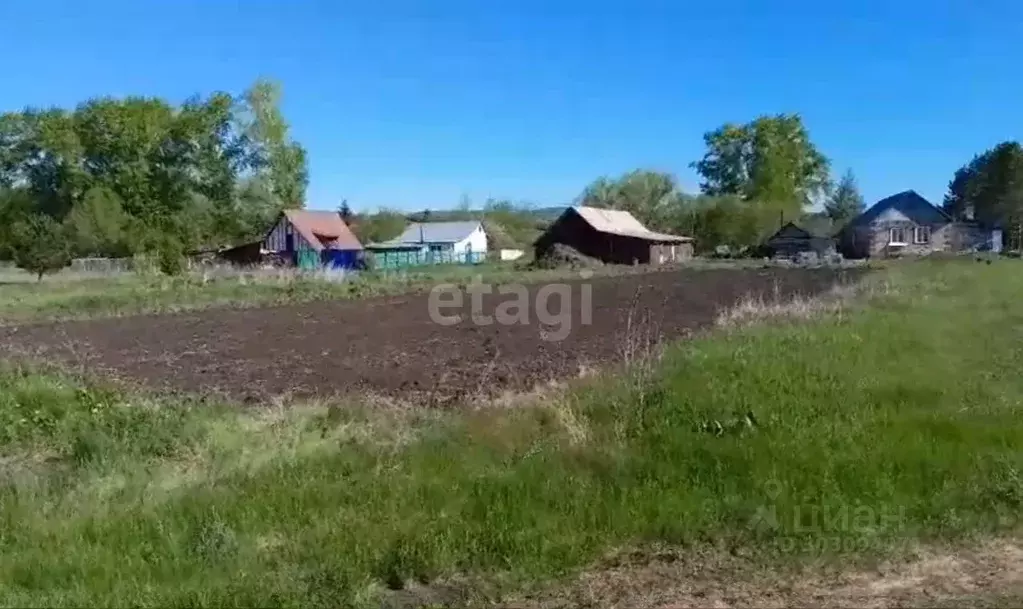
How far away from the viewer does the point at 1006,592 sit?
182 inches

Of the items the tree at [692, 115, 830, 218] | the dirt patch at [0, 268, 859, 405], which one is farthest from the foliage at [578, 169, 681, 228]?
the dirt patch at [0, 268, 859, 405]

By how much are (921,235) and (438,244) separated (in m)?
42.7

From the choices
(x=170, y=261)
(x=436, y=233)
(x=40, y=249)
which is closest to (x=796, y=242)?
(x=436, y=233)

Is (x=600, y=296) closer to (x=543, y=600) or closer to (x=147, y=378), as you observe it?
(x=147, y=378)

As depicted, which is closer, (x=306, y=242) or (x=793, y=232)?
(x=306, y=242)

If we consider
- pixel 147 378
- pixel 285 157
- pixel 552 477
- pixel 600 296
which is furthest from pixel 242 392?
pixel 285 157

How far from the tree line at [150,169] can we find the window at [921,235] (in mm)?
54512

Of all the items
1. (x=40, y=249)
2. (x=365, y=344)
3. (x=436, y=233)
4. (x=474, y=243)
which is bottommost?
(x=365, y=344)

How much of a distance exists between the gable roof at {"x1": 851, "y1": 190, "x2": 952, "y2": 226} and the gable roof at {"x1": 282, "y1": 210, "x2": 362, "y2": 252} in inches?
1744

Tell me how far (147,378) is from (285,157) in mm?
65984

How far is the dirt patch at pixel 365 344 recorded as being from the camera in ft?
43.8

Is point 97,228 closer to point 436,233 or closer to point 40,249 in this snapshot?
point 40,249

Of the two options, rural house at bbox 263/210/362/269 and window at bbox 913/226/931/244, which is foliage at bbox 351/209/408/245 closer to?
rural house at bbox 263/210/362/269

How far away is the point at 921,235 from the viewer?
72.6 m
